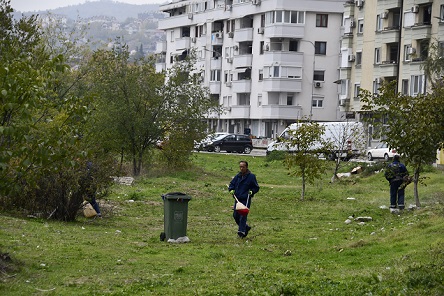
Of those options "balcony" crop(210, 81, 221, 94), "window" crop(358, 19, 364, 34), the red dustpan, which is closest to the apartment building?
"window" crop(358, 19, 364, 34)

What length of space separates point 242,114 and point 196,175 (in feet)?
180

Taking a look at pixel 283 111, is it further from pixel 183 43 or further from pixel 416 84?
pixel 416 84

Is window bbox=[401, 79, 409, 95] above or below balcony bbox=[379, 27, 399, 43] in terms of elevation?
below

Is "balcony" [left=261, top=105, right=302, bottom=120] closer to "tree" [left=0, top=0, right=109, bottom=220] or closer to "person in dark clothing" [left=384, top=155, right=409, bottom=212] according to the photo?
"person in dark clothing" [left=384, top=155, right=409, bottom=212]

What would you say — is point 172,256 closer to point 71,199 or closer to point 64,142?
point 64,142

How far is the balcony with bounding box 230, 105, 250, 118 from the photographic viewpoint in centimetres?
10006

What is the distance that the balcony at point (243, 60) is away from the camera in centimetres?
9988

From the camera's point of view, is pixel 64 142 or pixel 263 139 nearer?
pixel 64 142

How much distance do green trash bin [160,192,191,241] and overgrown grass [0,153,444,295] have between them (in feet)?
1.15

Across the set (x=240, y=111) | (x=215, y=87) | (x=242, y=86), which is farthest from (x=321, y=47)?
(x=215, y=87)

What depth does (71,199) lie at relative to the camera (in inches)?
974

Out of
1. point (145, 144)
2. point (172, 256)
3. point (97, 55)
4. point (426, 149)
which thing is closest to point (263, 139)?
point (97, 55)

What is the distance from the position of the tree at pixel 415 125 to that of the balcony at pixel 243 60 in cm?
6923

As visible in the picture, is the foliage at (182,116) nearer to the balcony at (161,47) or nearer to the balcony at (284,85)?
the balcony at (284,85)
